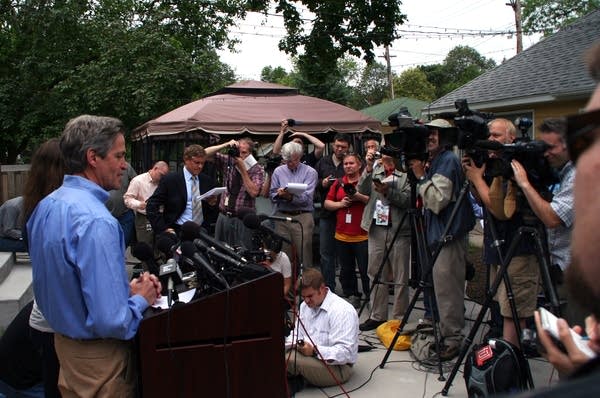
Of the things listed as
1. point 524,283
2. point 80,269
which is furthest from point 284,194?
point 80,269

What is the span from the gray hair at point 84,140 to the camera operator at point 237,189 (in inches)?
154

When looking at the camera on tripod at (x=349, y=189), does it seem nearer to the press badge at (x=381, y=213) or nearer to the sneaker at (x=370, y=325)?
the press badge at (x=381, y=213)

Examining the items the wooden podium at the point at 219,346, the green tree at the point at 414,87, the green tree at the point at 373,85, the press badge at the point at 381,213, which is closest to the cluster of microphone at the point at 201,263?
the wooden podium at the point at 219,346

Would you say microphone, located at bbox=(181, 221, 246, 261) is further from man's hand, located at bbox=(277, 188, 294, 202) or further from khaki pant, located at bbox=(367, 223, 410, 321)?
man's hand, located at bbox=(277, 188, 294, 202)

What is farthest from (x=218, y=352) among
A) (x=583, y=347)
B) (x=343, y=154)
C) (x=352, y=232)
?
(x=343, y=154)

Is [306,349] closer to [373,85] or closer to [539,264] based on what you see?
[539,264]

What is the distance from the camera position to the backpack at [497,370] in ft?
11.9

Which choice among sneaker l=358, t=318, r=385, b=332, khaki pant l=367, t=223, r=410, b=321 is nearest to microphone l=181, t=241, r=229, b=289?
khaki pant l=367, t=223, r=410, b=321

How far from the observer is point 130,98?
1369cm

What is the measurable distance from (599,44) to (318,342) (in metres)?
3.99

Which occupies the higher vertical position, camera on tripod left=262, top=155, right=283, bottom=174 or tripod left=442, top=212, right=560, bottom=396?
camera on tripod left=262, top=155, right=283, bottom=174

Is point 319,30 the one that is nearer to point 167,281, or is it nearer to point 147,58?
point 147,58

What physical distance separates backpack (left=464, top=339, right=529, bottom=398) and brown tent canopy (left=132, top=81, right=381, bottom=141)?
21.4 feet

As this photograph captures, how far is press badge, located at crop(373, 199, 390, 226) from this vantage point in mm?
6039
